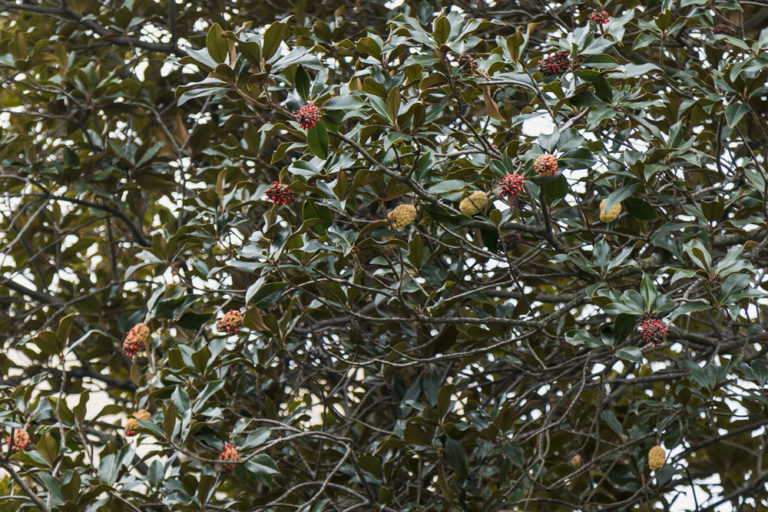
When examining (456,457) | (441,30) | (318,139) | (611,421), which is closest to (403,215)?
(318,139)

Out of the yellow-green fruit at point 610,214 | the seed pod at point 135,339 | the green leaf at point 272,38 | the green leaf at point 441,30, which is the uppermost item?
the green leaf at point 272,38

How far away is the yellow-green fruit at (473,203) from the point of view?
1760 millimetres

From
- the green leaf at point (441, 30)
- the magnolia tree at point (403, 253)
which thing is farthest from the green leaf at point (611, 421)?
the green leaf at point (441, 30)

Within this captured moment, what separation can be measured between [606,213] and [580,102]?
0.29 metres

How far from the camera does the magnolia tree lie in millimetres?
1718

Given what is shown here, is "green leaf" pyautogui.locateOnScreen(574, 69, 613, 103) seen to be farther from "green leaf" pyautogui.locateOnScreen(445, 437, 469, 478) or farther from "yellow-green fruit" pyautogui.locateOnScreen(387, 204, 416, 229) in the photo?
"green leaf" pyautogui.locateOnScreen(445, 437, 469, 478)

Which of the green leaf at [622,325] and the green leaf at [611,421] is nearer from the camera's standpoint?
the green leaf at [622,325]

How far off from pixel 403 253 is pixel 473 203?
390mm

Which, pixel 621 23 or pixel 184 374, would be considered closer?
pixel 621 23

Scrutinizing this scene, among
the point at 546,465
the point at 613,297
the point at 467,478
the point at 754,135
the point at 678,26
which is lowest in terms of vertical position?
the point at 546,465

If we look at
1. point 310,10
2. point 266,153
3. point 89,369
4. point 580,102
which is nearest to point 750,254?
point 580,102

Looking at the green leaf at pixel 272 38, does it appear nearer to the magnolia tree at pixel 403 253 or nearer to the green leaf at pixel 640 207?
the magnolia tree at pixel 403 253

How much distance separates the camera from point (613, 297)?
1667mm

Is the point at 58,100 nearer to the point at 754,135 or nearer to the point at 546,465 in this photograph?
the point at 546,465
